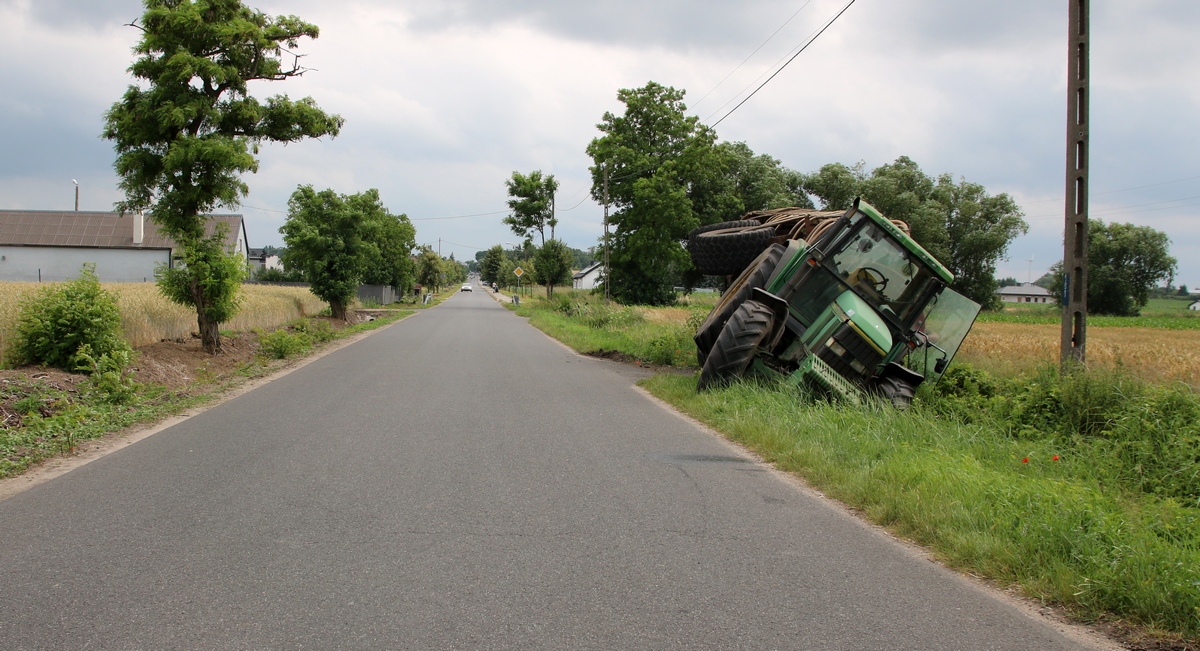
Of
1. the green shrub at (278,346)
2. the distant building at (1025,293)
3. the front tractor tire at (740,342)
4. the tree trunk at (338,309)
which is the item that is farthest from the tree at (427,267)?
the distant building at (1025,293)

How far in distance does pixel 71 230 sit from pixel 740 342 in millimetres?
53340

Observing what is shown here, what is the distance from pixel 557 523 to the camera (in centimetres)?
500

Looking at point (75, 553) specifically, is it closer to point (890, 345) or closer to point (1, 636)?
point (1, 636)

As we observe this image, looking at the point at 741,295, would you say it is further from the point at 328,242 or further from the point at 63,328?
the point at 328,242

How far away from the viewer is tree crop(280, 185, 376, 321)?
30.0 m

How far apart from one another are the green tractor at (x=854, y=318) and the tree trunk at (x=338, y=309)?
76.2ft

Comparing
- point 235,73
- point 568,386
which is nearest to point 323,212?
point 235,73

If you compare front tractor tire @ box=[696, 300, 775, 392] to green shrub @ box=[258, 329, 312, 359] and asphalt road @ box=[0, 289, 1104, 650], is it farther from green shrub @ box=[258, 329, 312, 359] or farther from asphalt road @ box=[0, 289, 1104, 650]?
green shrub @ box=[258, 329, 312, 359]

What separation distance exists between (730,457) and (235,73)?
41.7 ft

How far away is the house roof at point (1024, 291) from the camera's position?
117 m

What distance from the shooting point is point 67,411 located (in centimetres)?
845

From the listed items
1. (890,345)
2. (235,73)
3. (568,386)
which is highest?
(235,73)

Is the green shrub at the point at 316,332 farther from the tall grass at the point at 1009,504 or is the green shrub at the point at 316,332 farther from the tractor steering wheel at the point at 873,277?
the tall grass at the point at 1009,504

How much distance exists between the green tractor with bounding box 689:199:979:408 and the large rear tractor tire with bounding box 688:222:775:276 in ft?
11.8
